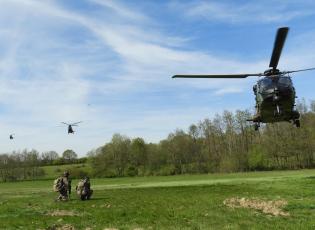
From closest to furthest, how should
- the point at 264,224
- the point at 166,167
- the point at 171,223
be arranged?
the point at 264,224 → the point at 171,223 → the point at 166,167

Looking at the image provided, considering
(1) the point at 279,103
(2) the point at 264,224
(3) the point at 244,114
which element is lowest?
(2) the point at 264,224

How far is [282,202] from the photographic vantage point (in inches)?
1131

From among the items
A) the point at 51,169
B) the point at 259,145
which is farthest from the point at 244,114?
the point at 51,169

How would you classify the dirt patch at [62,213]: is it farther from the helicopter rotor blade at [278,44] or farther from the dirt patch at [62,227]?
the helicopter rotor blade at [278,44]

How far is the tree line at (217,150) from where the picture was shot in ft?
378

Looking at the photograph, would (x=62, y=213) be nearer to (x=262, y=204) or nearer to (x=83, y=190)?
(x=83, y=190)

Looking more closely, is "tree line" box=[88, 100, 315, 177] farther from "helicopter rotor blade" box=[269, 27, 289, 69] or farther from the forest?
"helicopter rotor blade" box=[269, 27, 289, 69]

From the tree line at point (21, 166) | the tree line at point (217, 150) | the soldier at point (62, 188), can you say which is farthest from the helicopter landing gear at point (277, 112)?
the tree line at point (21, 166)

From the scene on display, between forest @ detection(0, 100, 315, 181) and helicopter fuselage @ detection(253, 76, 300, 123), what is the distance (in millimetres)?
86051

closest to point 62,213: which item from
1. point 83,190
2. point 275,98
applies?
point 83,190

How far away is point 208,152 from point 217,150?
13.0 feet

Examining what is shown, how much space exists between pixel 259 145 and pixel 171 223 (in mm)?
107864

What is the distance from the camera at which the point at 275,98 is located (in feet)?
92.0

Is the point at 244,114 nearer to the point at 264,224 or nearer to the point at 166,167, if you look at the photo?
the point at 166,167
